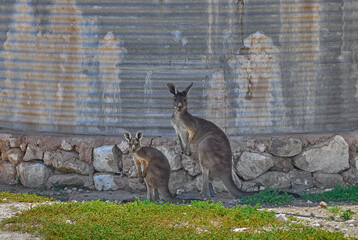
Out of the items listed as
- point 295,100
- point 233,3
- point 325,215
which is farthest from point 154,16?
point 325,215

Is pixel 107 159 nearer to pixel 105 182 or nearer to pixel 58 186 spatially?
pixel 105 182

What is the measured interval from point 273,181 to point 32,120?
3376 millimetres

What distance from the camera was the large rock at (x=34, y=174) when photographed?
10.4m

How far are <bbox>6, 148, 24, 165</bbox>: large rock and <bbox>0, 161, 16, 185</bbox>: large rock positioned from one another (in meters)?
0.10

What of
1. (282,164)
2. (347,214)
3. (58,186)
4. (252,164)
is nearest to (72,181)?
(58,186)

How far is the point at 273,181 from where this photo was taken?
10.2 meters

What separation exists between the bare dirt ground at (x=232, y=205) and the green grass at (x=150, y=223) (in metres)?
0.28

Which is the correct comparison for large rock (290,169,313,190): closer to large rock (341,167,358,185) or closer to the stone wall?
the stone wall

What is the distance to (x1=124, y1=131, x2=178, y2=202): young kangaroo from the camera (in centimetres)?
936

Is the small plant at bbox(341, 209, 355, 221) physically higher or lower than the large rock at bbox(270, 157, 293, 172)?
lower

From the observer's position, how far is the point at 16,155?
10.6 m

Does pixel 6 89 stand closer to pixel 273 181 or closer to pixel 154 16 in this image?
pixel 154 16

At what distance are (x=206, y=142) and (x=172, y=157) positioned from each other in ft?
2.27

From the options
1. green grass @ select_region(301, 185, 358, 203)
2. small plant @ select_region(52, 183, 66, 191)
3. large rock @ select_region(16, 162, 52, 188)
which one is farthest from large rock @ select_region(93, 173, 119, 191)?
green grass @ select_region(301, 185, 358, 203)
